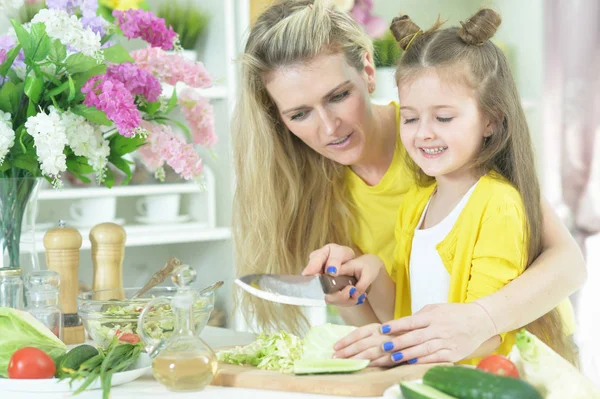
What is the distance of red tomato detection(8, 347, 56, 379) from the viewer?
1.29m

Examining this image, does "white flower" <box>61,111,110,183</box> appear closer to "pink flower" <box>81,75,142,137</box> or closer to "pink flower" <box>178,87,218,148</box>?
"pink flower" <box>81,75,142,137</box>

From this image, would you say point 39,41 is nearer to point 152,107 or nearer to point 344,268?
point 152,107

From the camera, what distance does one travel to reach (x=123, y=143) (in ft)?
5.90

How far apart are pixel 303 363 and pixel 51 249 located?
71 centimetres

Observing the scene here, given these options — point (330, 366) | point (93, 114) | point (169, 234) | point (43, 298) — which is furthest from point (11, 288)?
point (169, 234)

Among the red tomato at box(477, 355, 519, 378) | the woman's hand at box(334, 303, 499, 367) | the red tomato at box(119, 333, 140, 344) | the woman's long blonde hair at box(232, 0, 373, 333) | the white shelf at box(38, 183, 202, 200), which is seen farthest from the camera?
the white shelf at box(38, 183, 202, 200)

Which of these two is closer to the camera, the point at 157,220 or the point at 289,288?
the point at 289,288

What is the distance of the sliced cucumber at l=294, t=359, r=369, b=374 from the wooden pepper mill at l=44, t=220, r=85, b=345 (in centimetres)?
67

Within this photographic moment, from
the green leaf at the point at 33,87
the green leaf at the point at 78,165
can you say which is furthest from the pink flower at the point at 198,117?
the green leaf at the point at 33,87

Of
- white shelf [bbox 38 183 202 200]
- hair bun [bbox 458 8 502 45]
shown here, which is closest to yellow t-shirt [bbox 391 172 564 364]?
hair bun [bbox 458 8 502 45]

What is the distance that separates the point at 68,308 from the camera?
1781mm

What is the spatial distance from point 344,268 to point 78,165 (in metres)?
0.58

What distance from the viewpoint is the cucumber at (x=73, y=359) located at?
1.27m

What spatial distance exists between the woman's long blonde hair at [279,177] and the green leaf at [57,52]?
432 mm
